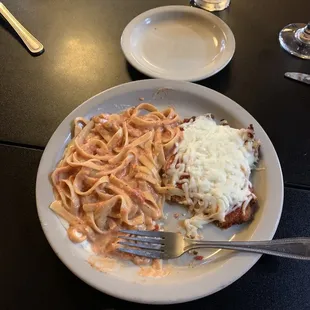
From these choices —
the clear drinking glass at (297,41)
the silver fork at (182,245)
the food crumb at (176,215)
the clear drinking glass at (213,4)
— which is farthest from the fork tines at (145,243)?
the clear drinking glass at (213,4)

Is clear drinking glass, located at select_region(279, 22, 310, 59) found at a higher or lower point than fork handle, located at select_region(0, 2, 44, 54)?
higher

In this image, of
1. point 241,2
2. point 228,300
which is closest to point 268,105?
point 241,2

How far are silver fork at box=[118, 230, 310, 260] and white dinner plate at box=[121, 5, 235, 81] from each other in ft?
2.11

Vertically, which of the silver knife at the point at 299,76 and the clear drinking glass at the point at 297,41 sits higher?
the clear drinking glass at the point at 297,41

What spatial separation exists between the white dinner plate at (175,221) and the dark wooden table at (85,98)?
0.07 meters

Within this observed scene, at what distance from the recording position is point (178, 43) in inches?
66.9

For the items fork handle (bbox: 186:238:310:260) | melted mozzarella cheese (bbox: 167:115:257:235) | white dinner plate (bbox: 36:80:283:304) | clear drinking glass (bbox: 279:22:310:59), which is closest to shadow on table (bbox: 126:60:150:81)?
white dinner plate (bbox: 36:80:283:304)

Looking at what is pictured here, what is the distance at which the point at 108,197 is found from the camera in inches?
47.8

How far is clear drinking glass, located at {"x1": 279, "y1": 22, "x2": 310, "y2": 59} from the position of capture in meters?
1.69

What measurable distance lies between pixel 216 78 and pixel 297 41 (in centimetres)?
41

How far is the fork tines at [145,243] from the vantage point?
3.65 feet

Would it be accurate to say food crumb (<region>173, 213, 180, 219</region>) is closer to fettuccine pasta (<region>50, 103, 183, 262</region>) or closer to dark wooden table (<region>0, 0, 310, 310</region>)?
fettuccine pasta (<region>50, 103, 183, 262</region>)

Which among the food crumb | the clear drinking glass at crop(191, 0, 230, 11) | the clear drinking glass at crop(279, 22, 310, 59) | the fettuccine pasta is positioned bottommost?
the food crumb

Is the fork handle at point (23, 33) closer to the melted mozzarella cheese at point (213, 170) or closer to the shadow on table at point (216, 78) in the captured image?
the shadow on table at point (216, 78)
